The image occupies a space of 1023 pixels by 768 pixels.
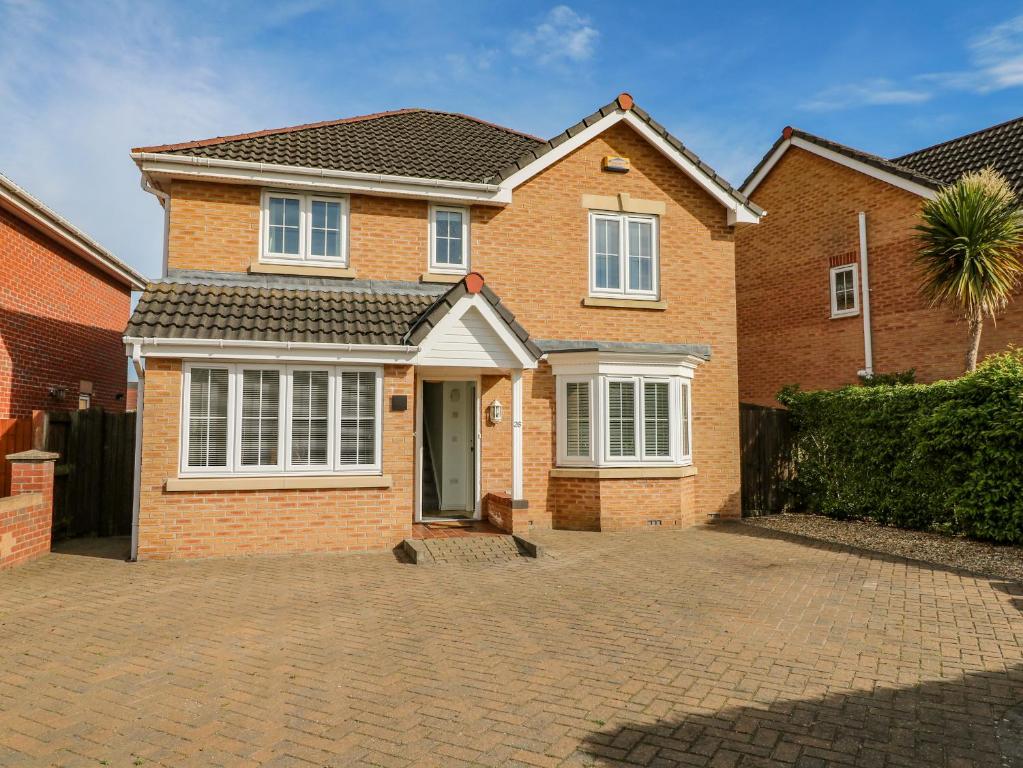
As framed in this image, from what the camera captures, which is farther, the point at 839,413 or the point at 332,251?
the point at 839,413

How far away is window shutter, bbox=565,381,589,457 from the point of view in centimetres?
1193

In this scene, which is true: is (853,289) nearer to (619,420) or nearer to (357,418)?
(619,420)

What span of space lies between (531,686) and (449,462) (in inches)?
299

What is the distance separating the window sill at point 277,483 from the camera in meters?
9.29

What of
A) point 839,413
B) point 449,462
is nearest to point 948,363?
point 839,413

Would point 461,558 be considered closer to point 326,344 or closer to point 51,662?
point 326,344

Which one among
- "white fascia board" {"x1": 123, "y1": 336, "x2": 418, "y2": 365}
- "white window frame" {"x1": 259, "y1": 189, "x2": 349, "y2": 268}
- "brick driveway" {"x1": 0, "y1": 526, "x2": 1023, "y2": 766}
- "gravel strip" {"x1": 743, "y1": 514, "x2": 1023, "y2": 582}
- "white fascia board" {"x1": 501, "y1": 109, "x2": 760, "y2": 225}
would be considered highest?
"white fascia board" {"x1": 501, "y1": 109, "x2": 760, "y2": 225}

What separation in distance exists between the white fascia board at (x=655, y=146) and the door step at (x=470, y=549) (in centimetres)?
610

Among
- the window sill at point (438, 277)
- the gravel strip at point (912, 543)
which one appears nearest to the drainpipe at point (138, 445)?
the window sill at point (438, 277)

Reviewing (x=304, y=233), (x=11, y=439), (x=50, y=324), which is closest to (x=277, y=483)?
(x=304, y=233)

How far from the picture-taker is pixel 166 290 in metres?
10.1

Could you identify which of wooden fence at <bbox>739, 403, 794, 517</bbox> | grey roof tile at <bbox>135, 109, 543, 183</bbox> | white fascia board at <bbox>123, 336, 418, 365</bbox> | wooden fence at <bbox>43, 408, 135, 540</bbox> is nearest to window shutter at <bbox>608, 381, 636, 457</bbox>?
wooden fence at <bbox>739, 403, 794, 517</bbox>

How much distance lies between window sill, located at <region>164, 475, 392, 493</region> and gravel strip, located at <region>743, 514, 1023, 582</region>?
7082 millimetres

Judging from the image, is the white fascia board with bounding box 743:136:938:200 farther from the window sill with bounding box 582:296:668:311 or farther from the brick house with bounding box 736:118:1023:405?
the window sill with bounding box 582:296:668:311
